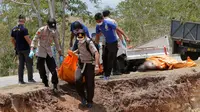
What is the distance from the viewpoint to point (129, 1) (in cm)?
2708

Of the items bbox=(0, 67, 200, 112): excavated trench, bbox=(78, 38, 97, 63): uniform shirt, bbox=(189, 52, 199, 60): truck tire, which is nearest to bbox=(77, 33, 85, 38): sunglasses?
bbox=(78, 38, 97, 63): uniform shirt

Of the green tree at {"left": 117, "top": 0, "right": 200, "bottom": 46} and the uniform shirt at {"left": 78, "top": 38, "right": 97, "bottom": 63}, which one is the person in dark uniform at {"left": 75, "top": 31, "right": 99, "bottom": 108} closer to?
the uniform shirt at {"left": 78, "top": 38, "right": 97, "bottom": 63}

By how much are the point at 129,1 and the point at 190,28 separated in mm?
12703

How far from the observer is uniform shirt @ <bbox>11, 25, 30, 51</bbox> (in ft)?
27.8

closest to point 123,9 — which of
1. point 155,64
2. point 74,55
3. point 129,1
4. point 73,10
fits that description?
point 129,1

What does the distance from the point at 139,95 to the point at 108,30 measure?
1.59m

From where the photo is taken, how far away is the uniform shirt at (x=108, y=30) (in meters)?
8.42

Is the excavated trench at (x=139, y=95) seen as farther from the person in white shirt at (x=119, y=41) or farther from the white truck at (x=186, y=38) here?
the white truck at (x=186, y=38)

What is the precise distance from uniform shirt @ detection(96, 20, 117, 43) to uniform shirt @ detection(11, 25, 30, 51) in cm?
163

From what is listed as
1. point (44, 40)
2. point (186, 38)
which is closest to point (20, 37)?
point (44, 40)

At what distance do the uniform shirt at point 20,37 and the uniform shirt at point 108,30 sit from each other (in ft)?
5.36

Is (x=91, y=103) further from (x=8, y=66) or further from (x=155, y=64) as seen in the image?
(x=8, y=66)

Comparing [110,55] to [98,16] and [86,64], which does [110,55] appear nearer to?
[98,16]

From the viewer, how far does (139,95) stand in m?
8.14
